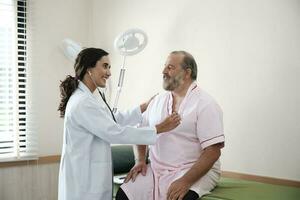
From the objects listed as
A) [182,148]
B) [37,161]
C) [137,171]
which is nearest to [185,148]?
[182,148]

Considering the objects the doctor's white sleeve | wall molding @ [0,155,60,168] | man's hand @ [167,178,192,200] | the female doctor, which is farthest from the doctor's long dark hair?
wall molding @ [0,155,60,168]

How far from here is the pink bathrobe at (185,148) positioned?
5.95ft

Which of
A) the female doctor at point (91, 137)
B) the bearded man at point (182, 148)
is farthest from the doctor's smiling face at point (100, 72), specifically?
the bearded man at point (182, 148)

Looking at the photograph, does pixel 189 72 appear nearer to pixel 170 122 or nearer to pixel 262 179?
pixel 170 122

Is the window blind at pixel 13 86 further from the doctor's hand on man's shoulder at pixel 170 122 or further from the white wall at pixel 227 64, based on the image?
the doctor's hand on man's shoulder at pixel 170 122

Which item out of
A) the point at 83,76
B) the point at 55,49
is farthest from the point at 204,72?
the point at 55,49

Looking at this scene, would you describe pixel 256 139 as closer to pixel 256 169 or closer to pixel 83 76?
pixel 256 169

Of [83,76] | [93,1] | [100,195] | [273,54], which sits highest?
[93,1]

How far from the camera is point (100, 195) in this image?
1.94 metres

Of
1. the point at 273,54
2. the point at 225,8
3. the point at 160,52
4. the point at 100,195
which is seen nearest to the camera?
the point at 100,195

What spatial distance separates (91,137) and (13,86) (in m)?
1.36

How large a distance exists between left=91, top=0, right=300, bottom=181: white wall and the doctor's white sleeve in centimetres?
66

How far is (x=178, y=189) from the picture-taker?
5.66ft

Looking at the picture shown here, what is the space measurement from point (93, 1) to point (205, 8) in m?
1.40
